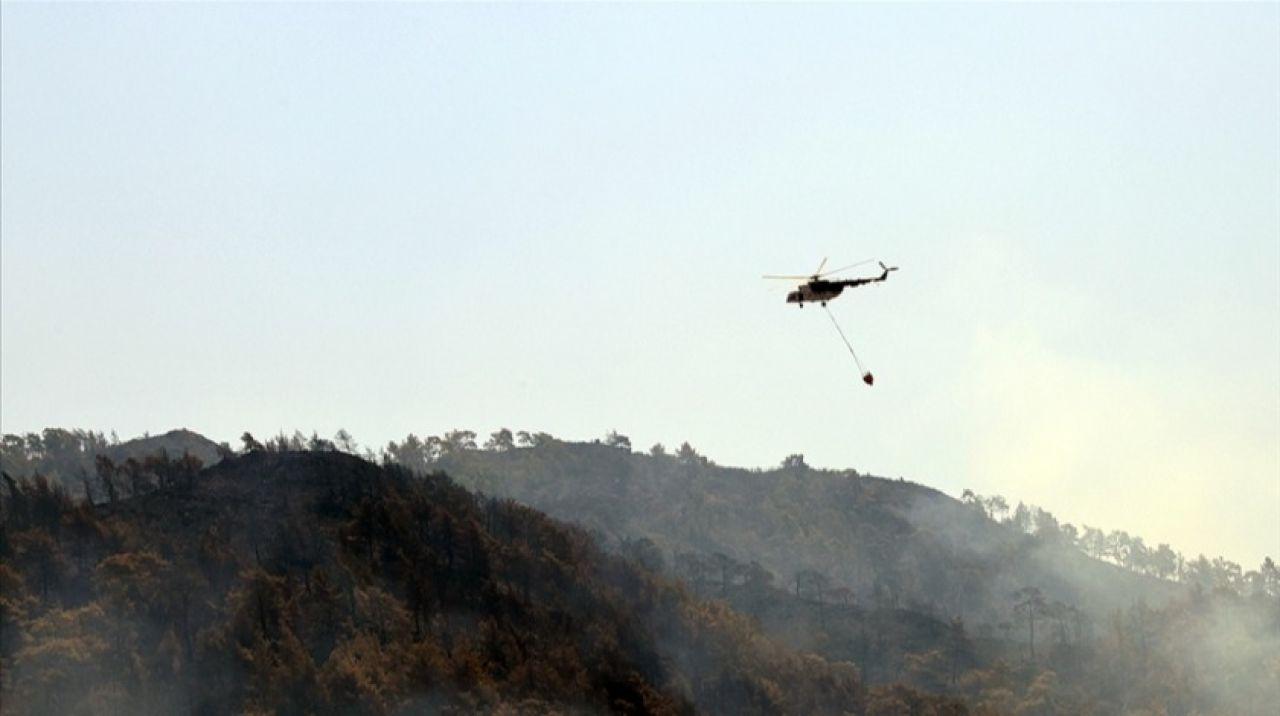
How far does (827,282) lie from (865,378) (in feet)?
42.9

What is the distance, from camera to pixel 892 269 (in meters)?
128

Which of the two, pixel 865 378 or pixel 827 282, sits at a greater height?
pixel 827 282

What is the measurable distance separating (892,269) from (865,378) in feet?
32.2

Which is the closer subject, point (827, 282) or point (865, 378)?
point (865, 378)

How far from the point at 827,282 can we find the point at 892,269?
25.5ft

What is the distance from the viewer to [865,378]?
12419cm

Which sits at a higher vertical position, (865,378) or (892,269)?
(892,269)

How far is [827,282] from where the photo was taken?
134500 millimetres
